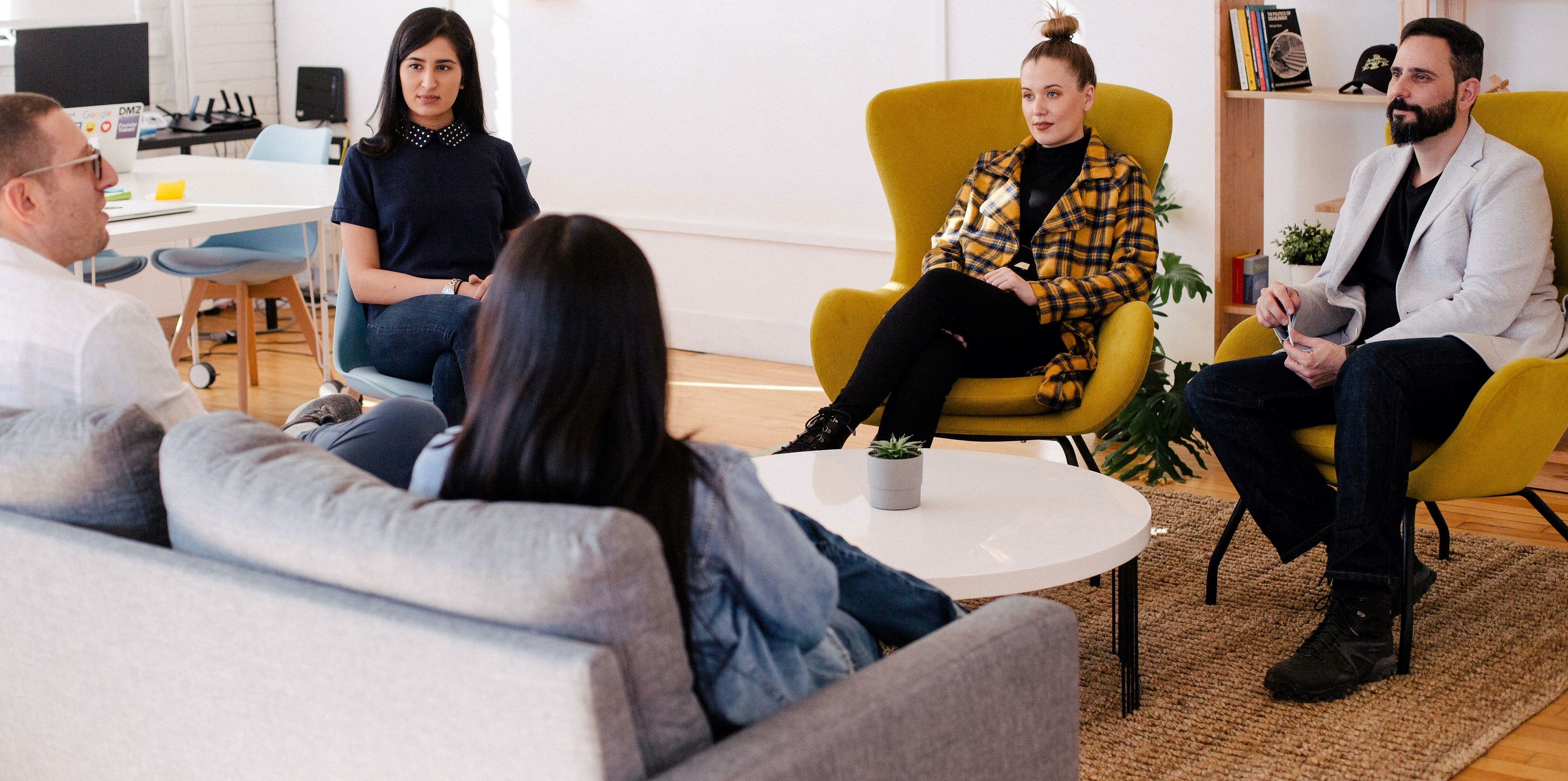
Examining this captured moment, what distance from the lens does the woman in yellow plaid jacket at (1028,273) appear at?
9.96ft

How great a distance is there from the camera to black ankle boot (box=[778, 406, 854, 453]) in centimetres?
288

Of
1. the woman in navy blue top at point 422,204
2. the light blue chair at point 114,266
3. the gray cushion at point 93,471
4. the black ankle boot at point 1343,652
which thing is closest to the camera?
the gray cushion at point 93,471

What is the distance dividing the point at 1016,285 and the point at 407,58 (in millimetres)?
1436

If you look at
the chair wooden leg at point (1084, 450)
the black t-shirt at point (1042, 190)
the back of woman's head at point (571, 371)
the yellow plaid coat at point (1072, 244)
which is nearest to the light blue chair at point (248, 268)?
the yellow plaid coat at point (1072, 244)

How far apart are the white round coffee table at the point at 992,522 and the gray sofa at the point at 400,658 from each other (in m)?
0.55

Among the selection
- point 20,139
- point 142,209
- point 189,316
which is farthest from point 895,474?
point 189,316

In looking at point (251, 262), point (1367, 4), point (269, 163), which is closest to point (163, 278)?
point (269, 163)

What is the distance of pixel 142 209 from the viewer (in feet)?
13.3

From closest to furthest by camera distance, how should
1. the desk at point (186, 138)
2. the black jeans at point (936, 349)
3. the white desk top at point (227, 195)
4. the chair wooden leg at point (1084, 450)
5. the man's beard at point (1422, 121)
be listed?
the man's beard at point (1422, 121) → the black jeans at point (936, 349) → the chair wooden leg at point (1084, 450) → the white desk top at point (227, 195) → the desk at point (186, 138)

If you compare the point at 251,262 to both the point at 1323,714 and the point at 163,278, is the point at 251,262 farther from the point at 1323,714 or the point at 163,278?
the point at 1323,714

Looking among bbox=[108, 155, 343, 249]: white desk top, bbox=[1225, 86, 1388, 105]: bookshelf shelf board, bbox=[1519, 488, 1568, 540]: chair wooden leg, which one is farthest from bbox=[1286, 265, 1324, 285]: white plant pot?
bbox=[108, 155, 343, 249]: white desk top

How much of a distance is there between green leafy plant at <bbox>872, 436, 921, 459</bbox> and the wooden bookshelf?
72.9 inches

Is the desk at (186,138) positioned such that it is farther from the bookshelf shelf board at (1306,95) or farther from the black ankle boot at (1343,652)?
the black ankle boot at (1343,652)

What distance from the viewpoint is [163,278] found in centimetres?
604
